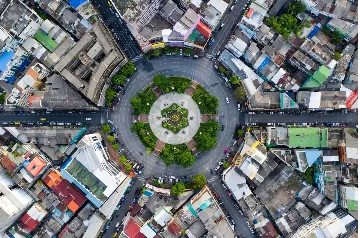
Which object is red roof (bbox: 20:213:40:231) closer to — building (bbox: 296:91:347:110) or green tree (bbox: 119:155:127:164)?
green tree (bbox: 119:155:127:164)

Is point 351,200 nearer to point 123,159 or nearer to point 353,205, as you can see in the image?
point 353,205

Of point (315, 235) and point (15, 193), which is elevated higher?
point (315, 235)

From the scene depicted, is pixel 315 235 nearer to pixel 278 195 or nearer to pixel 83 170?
pixel 278 195

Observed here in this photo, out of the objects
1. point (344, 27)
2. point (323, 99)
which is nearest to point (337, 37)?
point (344, 27)

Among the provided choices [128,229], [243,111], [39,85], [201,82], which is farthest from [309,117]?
[39,85]

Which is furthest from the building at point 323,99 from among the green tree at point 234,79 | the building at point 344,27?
the green tree at point 234,79

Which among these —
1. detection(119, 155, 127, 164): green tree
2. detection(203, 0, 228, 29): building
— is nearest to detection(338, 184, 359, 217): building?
detection(203, 0, 228, 29): building

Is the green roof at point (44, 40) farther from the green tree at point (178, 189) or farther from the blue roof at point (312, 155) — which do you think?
the blue roof at point (312, 155)
